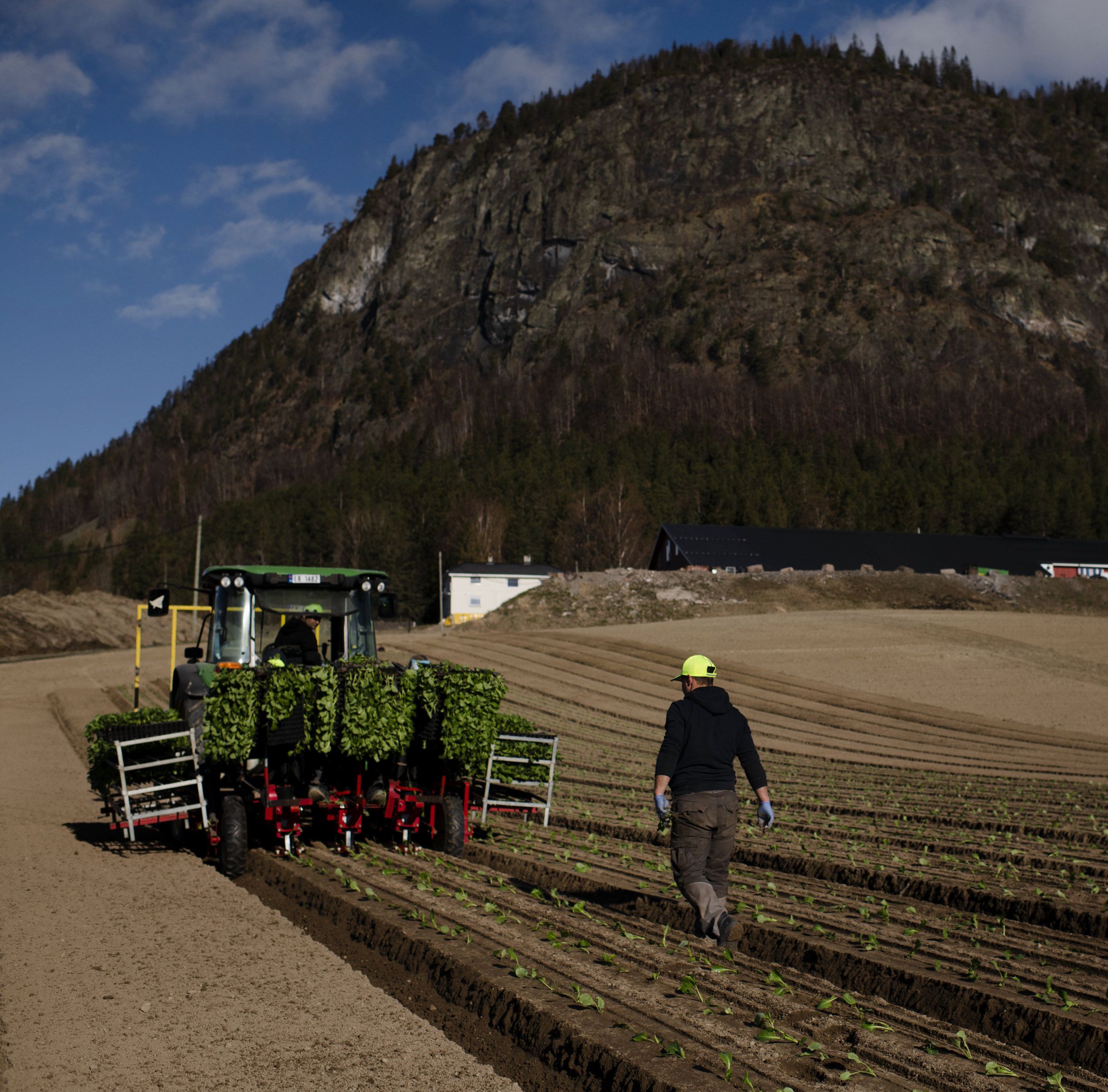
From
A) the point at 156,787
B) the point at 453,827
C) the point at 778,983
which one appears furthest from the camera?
the point at 156,787

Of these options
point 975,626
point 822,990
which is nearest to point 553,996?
point 822,990

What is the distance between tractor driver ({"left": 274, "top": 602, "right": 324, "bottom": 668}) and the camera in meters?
11.7

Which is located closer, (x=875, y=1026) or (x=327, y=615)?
(x=875, y=1026)

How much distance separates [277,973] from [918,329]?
6971 inches

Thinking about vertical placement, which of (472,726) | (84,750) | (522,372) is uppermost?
(522,372)

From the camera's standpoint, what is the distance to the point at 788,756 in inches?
841

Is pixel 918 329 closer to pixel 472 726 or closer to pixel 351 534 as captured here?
pixel 351 534

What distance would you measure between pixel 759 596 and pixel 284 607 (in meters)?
46.8

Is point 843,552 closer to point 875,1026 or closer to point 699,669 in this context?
point 699,669

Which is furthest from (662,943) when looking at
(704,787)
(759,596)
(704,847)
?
(759,596)

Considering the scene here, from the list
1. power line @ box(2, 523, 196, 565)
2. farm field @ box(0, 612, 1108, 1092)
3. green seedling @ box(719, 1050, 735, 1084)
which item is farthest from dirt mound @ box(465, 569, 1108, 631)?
power line @ box(2, 523, 196, 565)

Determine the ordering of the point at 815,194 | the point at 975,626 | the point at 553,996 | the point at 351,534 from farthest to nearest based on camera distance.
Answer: the point at 815,194
the point at 351,534
the point at 975,626
the point at 553,996

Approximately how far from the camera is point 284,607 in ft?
42.7

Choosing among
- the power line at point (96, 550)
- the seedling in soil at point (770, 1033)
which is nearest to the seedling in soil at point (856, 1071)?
the seedling in soil at point (770, 1033)
